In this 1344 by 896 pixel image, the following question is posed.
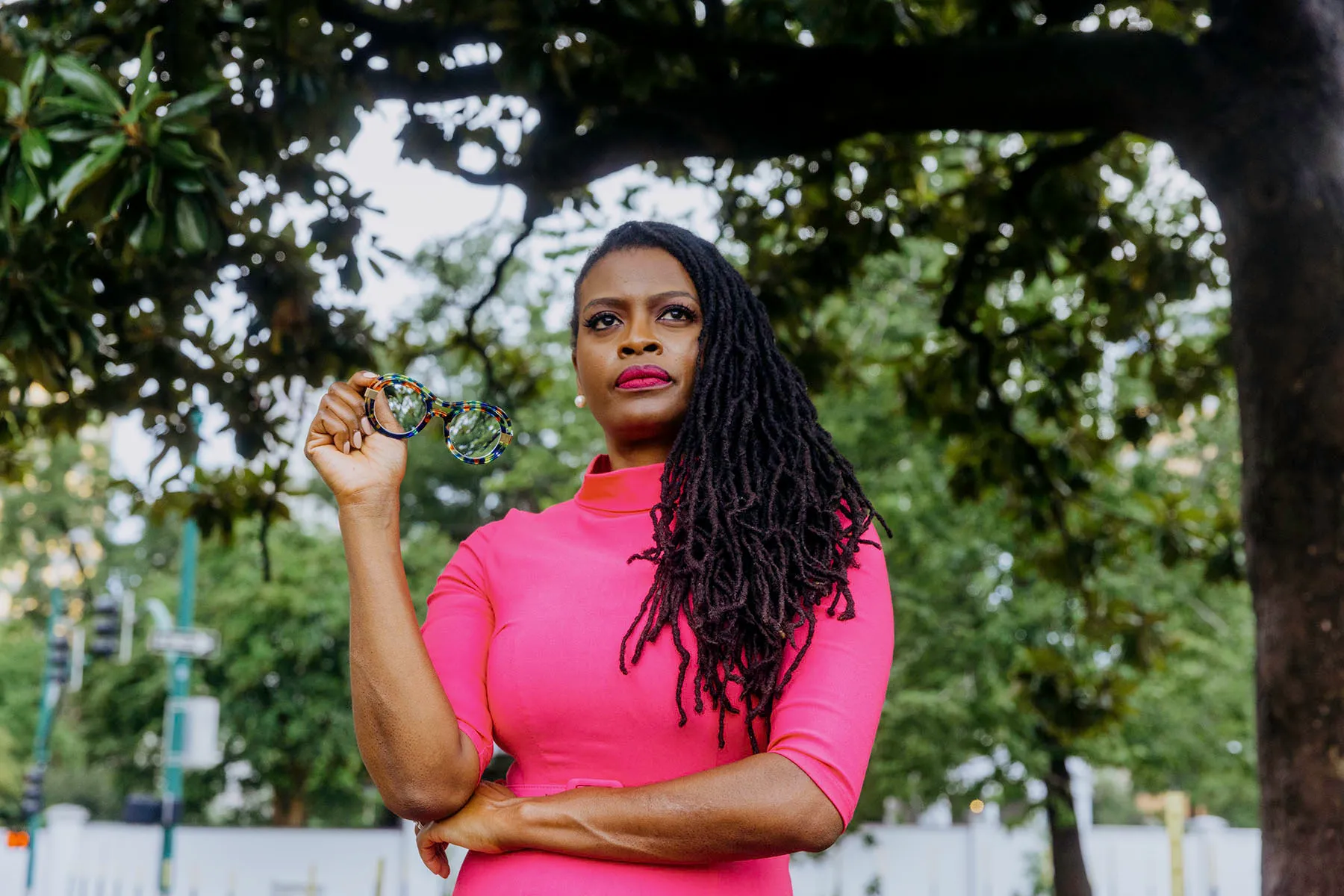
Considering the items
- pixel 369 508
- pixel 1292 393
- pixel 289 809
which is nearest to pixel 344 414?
pixel 369 508

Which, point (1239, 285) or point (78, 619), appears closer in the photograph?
point (1239, 285)

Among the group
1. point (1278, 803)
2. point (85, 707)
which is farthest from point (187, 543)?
point (1278, 803)

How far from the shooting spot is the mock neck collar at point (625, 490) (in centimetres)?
225

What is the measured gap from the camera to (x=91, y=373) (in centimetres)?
531

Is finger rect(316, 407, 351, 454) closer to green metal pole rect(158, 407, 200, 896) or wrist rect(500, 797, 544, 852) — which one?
wrist rect(500, 797, 544, 852)

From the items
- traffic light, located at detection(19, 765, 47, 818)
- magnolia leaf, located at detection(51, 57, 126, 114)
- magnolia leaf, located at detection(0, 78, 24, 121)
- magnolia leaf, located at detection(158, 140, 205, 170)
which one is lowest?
traffic light, located at detection(19, 765, 47, 818)

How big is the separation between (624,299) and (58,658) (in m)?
20.0

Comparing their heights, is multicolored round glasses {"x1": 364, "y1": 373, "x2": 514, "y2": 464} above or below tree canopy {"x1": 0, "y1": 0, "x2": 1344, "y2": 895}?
below

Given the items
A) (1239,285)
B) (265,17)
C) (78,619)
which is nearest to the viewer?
(1239,285)

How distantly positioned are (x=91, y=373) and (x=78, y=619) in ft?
105

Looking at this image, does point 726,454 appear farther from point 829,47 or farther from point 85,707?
point 85,707

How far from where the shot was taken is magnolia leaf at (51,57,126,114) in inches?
136

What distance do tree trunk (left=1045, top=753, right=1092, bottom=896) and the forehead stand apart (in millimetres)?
12517

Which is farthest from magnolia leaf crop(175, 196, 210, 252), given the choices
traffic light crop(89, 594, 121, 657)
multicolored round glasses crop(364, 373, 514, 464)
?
traffic light crop(89, 594, 121, 657)
